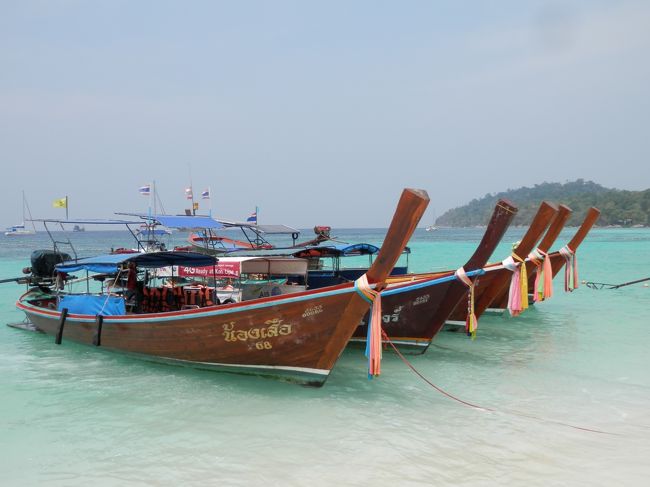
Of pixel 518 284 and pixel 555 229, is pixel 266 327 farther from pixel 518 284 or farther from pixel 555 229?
pixel 555 229

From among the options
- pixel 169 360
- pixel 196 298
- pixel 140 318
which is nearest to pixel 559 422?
pixel 169 360

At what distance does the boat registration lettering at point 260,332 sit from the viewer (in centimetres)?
730

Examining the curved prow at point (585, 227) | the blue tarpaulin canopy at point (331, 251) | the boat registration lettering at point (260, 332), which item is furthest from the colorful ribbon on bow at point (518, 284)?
the blue tarpaulin canopy at point (331, 251)

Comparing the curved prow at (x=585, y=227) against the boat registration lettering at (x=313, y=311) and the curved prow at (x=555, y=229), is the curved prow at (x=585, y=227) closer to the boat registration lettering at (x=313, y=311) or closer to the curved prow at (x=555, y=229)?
the curved prow at (x=555, y=229)

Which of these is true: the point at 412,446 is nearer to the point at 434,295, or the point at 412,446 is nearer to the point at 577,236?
the point at 434,295

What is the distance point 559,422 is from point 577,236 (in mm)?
7892

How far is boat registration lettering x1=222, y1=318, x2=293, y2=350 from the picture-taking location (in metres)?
7.30

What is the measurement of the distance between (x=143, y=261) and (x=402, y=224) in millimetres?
5968

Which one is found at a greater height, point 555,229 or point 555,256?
point 555,229

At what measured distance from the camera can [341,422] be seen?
6594 mm

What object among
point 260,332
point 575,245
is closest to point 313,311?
point 260,332

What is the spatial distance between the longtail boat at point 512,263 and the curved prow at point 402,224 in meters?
3.40

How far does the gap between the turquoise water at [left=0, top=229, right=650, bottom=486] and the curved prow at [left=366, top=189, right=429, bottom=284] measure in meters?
1.95

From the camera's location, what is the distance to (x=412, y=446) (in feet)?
19.2
